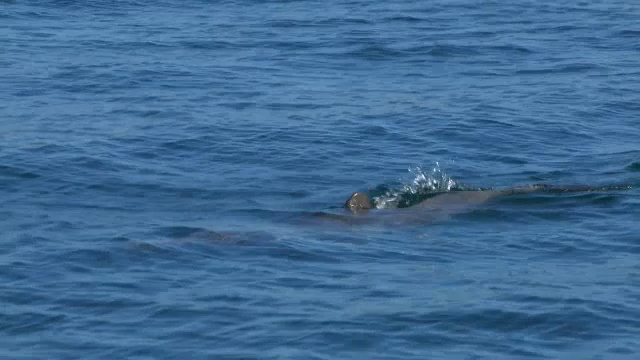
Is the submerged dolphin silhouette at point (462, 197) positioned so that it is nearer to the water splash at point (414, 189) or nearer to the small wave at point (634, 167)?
the water splash at point (414, 189)

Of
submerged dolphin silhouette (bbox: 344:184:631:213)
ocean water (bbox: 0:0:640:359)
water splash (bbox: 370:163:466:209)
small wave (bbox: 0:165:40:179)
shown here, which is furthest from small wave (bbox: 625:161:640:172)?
small wave (bbox: 0:165:40:179)

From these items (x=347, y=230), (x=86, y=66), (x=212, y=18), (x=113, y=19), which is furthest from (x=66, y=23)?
(x=347, y=230)

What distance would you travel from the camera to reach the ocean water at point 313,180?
9836 millimetres

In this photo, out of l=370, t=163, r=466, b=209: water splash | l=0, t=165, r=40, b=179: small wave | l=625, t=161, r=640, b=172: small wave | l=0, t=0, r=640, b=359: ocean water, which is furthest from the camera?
l=625, t=161, r=640, b=172: small wave

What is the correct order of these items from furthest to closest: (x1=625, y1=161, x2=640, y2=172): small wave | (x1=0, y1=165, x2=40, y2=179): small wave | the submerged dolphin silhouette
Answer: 1. (x1=625, y1=161, x2=640, y2=172): small wave
2. (x1=0, y1=165, x2=40, y2=179): small wave
3. the submerged dolphin silhouette

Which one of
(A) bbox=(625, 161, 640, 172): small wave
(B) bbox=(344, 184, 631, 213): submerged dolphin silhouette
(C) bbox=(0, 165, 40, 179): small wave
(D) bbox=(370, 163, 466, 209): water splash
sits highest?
(C) bbox=(0, 165, 40, 179): small wave

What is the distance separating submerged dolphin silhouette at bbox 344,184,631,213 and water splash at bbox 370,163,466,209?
0.58 feet

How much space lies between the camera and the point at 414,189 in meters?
13.9

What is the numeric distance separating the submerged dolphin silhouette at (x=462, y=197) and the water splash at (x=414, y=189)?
18 cm

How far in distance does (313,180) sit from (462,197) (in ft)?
5.50

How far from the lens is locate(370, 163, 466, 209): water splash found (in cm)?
1350

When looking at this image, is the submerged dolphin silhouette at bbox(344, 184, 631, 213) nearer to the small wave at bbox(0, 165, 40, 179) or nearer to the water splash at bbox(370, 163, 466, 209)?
the water splash at bbox(370, 163, 466, 209)

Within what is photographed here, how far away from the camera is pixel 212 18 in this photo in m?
23.6

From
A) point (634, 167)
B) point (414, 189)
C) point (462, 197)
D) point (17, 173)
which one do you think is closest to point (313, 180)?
point (414, 189)
